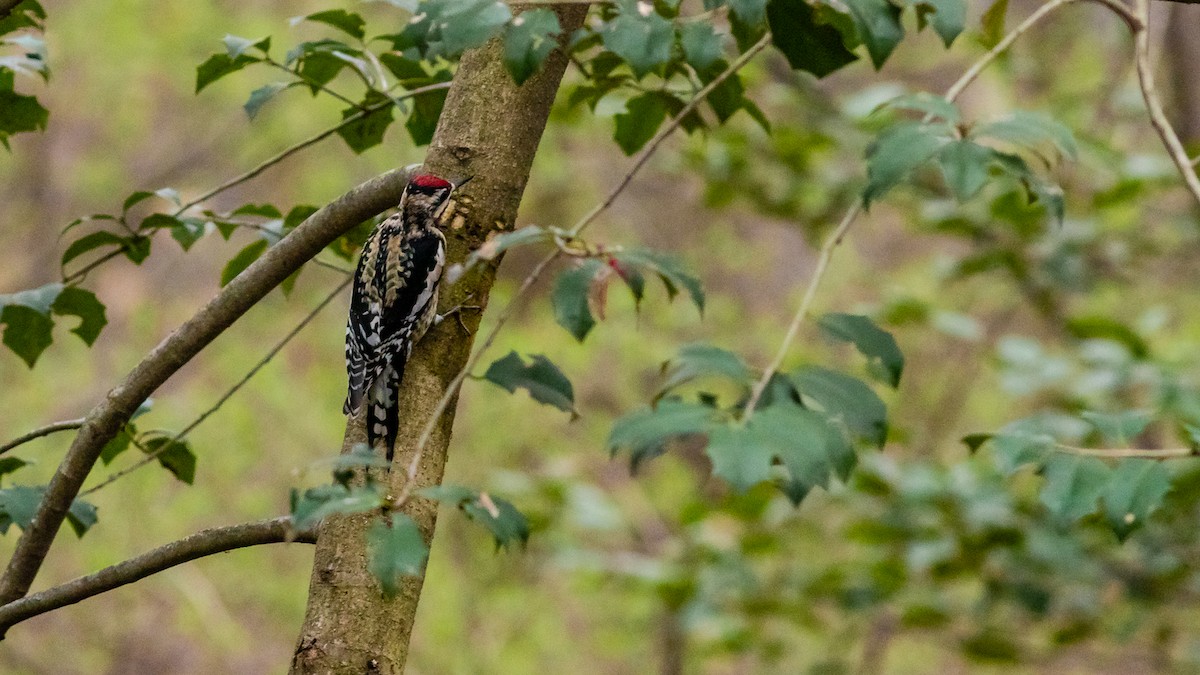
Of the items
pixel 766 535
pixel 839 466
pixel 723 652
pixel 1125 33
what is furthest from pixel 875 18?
pixel 1125 33

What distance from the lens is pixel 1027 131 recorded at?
1.60 m

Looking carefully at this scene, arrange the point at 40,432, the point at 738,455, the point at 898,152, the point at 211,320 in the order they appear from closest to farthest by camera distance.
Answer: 1. the point at 738,455
2. the point at 898,152
3. the point at 211,320
4. the point at 40,432

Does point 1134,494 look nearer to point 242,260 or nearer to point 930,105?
point 930,105

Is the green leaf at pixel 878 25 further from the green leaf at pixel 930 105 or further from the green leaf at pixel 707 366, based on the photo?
the green leaf at pixel 707 366

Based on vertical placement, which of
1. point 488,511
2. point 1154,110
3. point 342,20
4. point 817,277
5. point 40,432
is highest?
point 342,20

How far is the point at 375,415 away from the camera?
67.7 inches

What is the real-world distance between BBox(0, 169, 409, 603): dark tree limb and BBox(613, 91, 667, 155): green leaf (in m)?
0.52

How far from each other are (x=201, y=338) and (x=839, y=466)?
1.06 metres

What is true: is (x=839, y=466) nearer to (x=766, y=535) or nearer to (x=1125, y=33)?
(x=766, y=535)

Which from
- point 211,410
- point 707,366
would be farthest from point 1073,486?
point 211,410

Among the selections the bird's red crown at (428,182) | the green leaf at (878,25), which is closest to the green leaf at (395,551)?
the bird's red crown at (428,182)

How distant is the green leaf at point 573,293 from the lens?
1.25 meters

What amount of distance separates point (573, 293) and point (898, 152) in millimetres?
502

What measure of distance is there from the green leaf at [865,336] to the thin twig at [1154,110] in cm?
54
